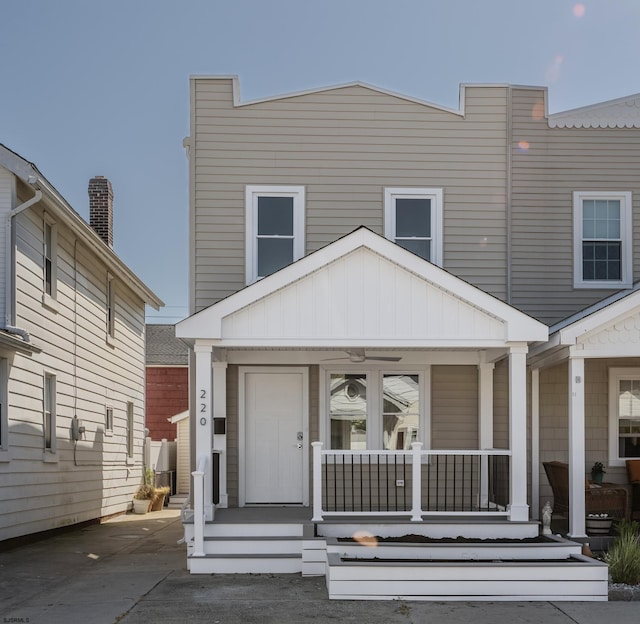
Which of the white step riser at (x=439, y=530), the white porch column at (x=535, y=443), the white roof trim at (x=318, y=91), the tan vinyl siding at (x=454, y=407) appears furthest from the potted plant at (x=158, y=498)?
the white roof trim at (x=318, y=91)

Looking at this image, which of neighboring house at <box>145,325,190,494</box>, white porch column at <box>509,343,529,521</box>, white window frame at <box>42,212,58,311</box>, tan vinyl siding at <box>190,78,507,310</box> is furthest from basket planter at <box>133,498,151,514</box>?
white porch column at <box>509,343,529,521</box>

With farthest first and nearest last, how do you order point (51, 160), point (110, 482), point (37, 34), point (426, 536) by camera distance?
point (51, 160)
point (37, 34)
point (110, 482)
point (426, 536)

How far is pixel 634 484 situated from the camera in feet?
39.2

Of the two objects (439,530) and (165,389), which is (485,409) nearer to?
(439,530)

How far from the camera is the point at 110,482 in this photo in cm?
1784

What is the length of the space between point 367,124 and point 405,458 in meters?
5.04

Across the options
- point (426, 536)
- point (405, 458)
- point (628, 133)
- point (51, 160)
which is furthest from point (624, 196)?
point (51, 160)

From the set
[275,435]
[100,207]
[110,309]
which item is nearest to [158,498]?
[110,309]

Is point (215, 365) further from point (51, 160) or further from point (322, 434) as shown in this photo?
point (51, 160)

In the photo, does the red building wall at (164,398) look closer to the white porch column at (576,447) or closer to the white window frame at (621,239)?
the white window frame at (621,239)

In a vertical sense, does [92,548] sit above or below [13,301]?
below

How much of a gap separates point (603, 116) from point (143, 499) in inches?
500

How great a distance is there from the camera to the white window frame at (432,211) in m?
12.6

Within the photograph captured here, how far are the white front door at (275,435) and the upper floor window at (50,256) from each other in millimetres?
3816
